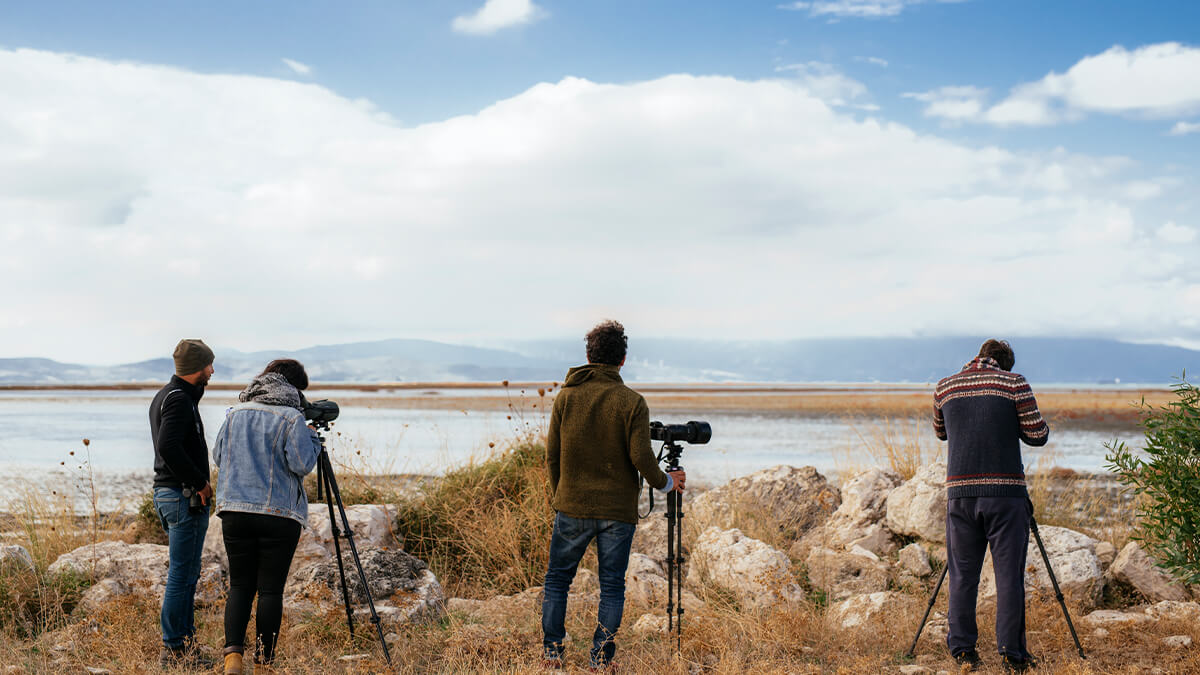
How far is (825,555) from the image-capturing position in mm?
8008

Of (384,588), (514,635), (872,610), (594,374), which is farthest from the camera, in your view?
(384,588)

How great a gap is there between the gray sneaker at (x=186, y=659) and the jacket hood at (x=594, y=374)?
2.75 m

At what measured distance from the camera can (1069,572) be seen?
7.33m

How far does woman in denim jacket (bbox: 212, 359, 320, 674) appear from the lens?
Answer: 4.86 meters

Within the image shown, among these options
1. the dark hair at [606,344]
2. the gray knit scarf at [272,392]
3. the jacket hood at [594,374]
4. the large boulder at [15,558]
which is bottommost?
the large boulder at [15,558]

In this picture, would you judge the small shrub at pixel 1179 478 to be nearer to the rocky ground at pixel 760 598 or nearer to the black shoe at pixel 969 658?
the rocky ground at pixel 760 598

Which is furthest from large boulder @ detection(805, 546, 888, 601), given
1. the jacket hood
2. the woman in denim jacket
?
the woman in denim jacket

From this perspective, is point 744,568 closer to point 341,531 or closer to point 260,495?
point 341,531

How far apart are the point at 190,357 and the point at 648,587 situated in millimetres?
3972

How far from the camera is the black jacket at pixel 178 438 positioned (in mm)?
5242

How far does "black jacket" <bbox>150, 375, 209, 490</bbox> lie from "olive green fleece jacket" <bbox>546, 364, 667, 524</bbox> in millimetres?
2141

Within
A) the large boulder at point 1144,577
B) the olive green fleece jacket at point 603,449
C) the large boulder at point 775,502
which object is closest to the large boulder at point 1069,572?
the large boulder at point 1144,577

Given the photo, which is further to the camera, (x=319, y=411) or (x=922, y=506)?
(x=922, y=506)

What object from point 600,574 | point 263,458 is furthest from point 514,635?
point 263,458
